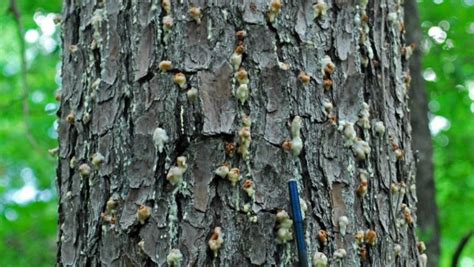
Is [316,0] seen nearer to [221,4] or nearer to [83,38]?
[221,4]

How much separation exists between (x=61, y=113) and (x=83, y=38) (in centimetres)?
20

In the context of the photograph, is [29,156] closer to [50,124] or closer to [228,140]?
[50,124]

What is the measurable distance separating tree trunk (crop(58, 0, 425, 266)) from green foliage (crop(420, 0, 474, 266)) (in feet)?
8.58

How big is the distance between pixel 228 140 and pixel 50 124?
4.12 metres

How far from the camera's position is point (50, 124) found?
5.38m

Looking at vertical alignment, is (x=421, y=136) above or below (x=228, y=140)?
above

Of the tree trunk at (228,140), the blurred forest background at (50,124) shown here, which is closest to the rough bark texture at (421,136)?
the blurred forest background at (50,124)

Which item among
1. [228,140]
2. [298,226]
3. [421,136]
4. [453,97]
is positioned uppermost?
[453,97]

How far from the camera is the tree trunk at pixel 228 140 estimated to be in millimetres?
1486

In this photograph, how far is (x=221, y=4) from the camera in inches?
61.9

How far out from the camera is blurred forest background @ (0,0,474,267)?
4.55 metres

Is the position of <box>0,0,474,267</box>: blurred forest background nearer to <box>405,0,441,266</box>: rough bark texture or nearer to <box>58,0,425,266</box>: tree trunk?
<box>405,0,441,266</box>: rough bark texture

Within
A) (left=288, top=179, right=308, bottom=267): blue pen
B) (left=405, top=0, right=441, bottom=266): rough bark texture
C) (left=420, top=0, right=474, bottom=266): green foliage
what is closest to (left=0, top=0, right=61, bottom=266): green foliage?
(left=405, top=0, right=441, bottom=266): rough bark texture

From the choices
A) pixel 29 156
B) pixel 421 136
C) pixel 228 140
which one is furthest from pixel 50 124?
pixel 228 140
